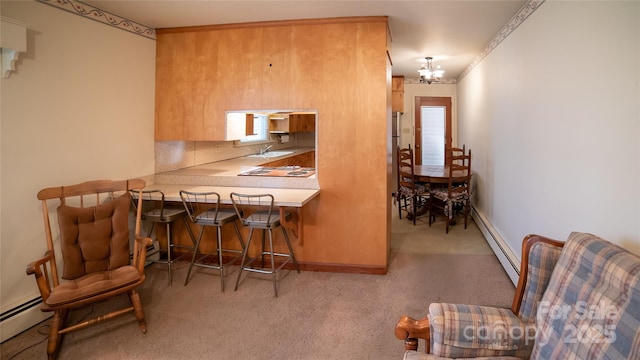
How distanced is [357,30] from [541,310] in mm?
2636

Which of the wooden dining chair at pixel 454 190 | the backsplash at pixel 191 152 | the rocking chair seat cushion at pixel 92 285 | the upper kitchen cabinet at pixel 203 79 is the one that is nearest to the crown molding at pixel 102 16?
the upper kitchen cabinet at pixel 203 79

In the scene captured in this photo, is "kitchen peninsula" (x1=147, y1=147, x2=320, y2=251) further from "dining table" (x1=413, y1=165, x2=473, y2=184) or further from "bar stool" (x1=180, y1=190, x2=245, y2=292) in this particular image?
"dining table" (x1=413, y1=165, x2=473, y2=184)

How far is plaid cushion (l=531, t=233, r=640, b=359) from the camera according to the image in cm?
107

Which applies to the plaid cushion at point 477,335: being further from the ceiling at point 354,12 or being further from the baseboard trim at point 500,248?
the ceiling at point 354,12

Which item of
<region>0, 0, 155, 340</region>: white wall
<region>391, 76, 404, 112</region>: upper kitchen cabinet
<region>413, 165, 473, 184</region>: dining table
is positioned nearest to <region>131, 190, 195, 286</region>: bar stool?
<region>0, 0, 155, 340</region>: white wall

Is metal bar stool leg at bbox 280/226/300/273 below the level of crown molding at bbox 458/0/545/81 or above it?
below

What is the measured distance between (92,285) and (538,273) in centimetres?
250

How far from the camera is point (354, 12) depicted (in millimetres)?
3059

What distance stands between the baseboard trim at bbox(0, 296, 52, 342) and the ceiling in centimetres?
232

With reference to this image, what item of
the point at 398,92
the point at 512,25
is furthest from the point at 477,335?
the point at 398,92

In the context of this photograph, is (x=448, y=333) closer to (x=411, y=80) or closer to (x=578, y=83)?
(x=578, y=83)

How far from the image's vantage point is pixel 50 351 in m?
2.09

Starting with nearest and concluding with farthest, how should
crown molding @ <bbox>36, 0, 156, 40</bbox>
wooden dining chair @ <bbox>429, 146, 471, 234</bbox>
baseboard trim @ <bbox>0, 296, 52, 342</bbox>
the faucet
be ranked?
1. baseboard trim @ <bbox>0, 296, 52, 342</bbox>
2. crown molding @ <bbox>36, 0, 156, 40</bbox>
3. wooden dining chair @ <bbox>429, 146, 471, 234</bbox>
4. the faucet

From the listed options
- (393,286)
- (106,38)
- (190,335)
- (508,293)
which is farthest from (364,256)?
(106,38)
